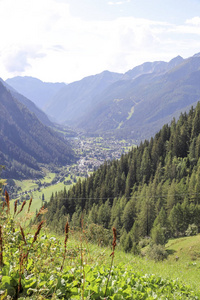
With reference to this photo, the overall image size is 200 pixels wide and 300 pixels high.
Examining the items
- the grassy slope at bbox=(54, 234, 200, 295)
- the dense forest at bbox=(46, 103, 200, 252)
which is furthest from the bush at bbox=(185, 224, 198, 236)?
the grassy slope at bbox=(54, 234, 200, 295)

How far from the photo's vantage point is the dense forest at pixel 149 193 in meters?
76.8

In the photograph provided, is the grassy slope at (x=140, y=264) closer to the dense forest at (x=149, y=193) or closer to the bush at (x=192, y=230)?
the dense forest at (x=149, y=193)

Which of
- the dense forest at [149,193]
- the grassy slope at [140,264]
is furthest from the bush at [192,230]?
the grassy slope at [140,264]

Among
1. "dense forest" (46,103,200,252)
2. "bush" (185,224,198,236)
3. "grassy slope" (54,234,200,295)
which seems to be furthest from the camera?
"dense forest" (46,103,200,252)

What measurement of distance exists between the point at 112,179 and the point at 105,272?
424 ft

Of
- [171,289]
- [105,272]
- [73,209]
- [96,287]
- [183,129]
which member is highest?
[183,129]

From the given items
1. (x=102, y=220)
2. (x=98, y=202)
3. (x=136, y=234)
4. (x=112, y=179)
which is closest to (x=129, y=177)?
(x=112, y=179)

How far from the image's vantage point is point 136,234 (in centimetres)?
8031

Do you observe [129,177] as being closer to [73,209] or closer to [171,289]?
[73,209]

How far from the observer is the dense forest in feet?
252

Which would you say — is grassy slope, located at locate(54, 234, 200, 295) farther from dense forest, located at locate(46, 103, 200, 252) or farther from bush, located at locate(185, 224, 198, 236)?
bush, located at locate(185, 224, 198, 236)

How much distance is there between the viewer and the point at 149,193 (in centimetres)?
9788

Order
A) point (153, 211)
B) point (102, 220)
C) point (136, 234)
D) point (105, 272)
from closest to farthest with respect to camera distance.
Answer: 1. point (105, 272)
2. point (136, 234)
3. point (153, 211)
4. point (102, 220)

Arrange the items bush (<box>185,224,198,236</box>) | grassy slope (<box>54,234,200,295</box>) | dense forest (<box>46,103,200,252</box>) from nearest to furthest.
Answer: grassy slope (<box>54,234,200,295</box>)
bush (<box>185,224,198,236</box>)
dense forest (<box>46,103,200,252</box>)
